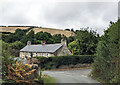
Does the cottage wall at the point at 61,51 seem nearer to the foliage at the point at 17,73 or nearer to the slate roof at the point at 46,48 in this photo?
the slate roof at the point at 46,48

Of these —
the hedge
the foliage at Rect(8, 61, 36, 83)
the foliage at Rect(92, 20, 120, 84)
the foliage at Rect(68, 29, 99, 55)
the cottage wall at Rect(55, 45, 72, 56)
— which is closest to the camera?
the foliage at Rect(8, 61, 36, 83)

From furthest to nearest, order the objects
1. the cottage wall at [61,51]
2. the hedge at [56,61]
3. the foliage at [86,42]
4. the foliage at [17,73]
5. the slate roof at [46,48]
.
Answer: the foliage at [86,42]
the slate roof at [46,48]
the cottage wall at [61,51]
the hedge at [56,61]
the foliage at [17,73]

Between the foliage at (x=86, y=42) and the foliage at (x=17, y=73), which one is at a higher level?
the foliage at (x=86, y=42)

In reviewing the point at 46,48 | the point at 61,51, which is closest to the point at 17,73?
the point at 61,51

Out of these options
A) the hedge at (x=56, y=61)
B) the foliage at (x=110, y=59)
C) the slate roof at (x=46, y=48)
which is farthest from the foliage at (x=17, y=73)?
the slate roof at (x=46, y=48)

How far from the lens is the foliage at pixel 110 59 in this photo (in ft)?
35.3

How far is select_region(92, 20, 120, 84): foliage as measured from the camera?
10.8m

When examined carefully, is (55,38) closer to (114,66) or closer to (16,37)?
(16,37)

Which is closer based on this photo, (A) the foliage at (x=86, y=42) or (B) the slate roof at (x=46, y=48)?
(B) the slate roof at (x=46, y=48)

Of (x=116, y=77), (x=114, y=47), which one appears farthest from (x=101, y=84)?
(x=114, y=47)

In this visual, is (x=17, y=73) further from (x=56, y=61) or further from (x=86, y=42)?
(x=86, y=42)

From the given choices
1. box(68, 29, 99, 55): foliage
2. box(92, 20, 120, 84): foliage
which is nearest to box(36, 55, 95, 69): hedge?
box(68, 29, 99, 55): foliage

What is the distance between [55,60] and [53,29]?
31.2 meters

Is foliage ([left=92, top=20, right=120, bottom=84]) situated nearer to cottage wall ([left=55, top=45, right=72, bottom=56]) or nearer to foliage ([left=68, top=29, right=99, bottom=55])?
cottage wall ([left=55, top=45, right=72, bottom=56])
